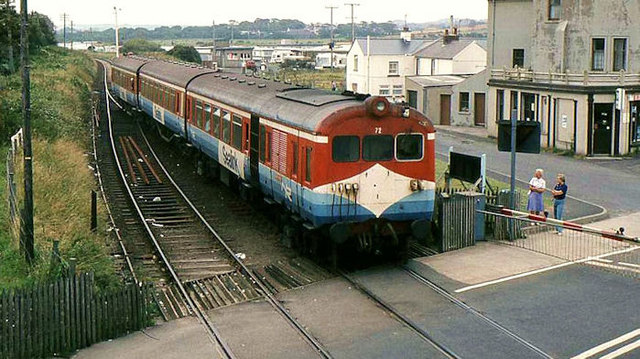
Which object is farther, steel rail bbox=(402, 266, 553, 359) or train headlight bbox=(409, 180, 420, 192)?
train headlight bbox=(409, 180, 420, 192)

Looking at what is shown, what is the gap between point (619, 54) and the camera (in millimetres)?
34125

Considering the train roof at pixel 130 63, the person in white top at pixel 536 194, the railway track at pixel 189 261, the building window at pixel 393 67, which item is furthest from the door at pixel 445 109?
the person in white top at pixel 536 194

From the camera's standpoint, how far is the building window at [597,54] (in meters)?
34.2

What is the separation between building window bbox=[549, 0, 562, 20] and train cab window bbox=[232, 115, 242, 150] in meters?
20.1

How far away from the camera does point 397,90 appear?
197 ft

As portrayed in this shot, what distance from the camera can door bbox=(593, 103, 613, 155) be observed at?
107 feet

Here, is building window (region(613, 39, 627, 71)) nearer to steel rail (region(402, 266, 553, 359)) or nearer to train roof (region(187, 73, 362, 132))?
train roof (region(187, 73, 362, 132))

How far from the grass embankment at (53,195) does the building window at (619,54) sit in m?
21.1

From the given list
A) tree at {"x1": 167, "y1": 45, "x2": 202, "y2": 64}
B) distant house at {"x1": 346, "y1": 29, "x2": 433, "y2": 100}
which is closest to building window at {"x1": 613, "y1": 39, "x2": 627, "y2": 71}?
distant house at {"x1": 346, "y1": 29, "x2": 433, "y2": 100}

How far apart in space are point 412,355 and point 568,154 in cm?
2359

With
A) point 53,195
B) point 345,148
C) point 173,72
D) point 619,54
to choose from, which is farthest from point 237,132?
point 619,54

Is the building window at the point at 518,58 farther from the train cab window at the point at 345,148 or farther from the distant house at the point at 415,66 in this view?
the train cab window at the point at 345,148

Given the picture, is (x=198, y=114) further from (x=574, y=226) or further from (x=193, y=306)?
(x=574, y=226)

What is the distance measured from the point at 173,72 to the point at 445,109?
19.3m
